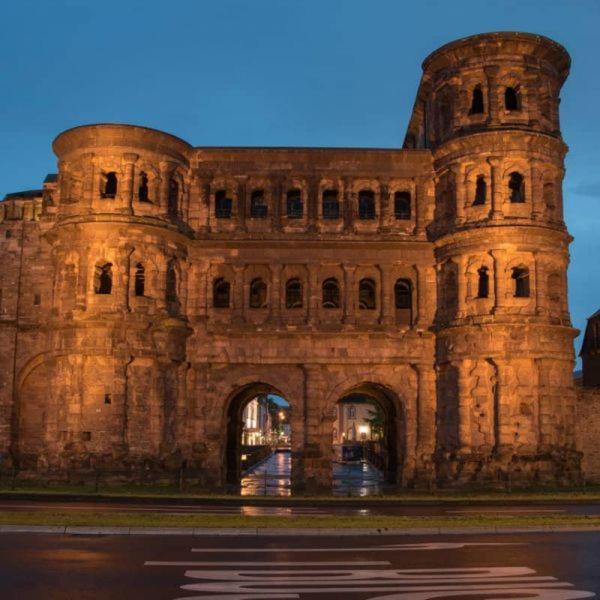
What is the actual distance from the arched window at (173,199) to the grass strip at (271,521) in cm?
2060

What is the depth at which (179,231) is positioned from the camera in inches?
1515

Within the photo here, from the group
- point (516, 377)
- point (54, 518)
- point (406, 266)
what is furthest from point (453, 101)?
point (54, 518)

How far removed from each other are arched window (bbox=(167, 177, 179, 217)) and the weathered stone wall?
20.0 metres

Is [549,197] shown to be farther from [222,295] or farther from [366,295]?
[222,295]

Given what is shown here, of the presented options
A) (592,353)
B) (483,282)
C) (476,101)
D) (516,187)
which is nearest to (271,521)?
(483,282)

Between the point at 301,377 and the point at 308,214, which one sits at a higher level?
the point at 308,214

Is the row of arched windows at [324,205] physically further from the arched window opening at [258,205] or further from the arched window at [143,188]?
the arched window at [143,188]

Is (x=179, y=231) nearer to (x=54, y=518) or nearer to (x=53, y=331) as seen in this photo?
(x=53, y=331)

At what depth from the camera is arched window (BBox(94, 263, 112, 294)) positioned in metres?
37.3

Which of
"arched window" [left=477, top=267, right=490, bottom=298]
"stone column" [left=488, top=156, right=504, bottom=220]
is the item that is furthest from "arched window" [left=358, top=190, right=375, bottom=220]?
"arched window" [left=477, top=267, right=490, bottom=298]

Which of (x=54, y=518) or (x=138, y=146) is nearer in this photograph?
(x=54, y=518)

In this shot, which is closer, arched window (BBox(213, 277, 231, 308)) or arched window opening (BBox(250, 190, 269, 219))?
arched window opening (BBox(250, 190, 269, 219))

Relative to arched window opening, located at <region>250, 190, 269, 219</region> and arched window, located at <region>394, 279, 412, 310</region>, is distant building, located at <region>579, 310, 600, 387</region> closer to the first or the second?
arched window, located at <region>394, 279, 412, 310</region>

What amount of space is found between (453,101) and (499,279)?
28.9ft
